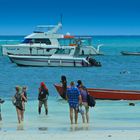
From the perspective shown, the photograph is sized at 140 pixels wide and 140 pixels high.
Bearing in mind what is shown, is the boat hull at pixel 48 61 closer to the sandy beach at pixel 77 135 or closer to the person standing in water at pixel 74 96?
the person standing in water at pixel 74 96

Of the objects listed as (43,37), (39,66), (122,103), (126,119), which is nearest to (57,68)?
(39,66)

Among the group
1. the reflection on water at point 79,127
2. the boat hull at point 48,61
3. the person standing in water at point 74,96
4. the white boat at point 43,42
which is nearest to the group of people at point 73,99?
the person standing in water at point 74,96

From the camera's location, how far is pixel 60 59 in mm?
66438

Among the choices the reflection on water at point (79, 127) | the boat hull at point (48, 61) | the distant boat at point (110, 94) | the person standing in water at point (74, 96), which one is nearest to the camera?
the reflection on water at point (79, 127)

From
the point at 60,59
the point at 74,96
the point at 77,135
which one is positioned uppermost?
the point at 74,96

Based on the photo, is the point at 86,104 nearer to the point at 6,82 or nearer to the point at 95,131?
the point at 95,131

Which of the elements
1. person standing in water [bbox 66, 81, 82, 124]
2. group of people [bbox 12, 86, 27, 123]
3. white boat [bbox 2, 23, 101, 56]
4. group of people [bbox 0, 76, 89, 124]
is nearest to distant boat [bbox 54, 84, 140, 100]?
group of people [bbox 0, 76, 89, 124]

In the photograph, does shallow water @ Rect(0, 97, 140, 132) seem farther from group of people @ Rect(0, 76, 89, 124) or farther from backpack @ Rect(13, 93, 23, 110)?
backpack @ Rect(13, 93, 23, 110)

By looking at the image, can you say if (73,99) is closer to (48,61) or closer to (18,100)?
(18,100)

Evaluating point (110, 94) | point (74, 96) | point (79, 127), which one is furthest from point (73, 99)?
point (110, 94)

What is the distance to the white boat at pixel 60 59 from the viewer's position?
218 ft

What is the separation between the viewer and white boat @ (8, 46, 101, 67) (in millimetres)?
66312

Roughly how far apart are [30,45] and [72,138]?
62079 mm

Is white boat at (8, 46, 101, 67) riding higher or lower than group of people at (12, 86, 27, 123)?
lower
